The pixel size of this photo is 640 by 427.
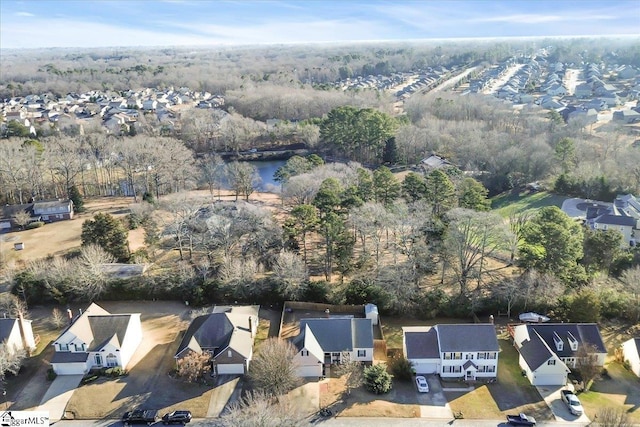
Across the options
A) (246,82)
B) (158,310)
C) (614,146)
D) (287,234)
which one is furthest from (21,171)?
(246,82)

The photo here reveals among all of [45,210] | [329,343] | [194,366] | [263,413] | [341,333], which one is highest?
[45,210]

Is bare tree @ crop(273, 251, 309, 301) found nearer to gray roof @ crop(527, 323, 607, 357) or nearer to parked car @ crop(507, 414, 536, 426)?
gray roof @ crop(527, 323, 607, 357)

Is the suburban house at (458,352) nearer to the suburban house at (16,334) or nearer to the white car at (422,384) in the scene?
the white car at (422,384)

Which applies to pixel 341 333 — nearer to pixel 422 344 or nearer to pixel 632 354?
pixel 422 344

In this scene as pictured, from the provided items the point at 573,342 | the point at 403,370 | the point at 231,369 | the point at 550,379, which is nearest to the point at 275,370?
the point at 231,369

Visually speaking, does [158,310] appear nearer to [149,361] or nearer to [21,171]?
[149,361]

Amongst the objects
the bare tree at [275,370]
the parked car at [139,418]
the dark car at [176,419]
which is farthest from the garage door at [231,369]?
the parked car at [139,418]
